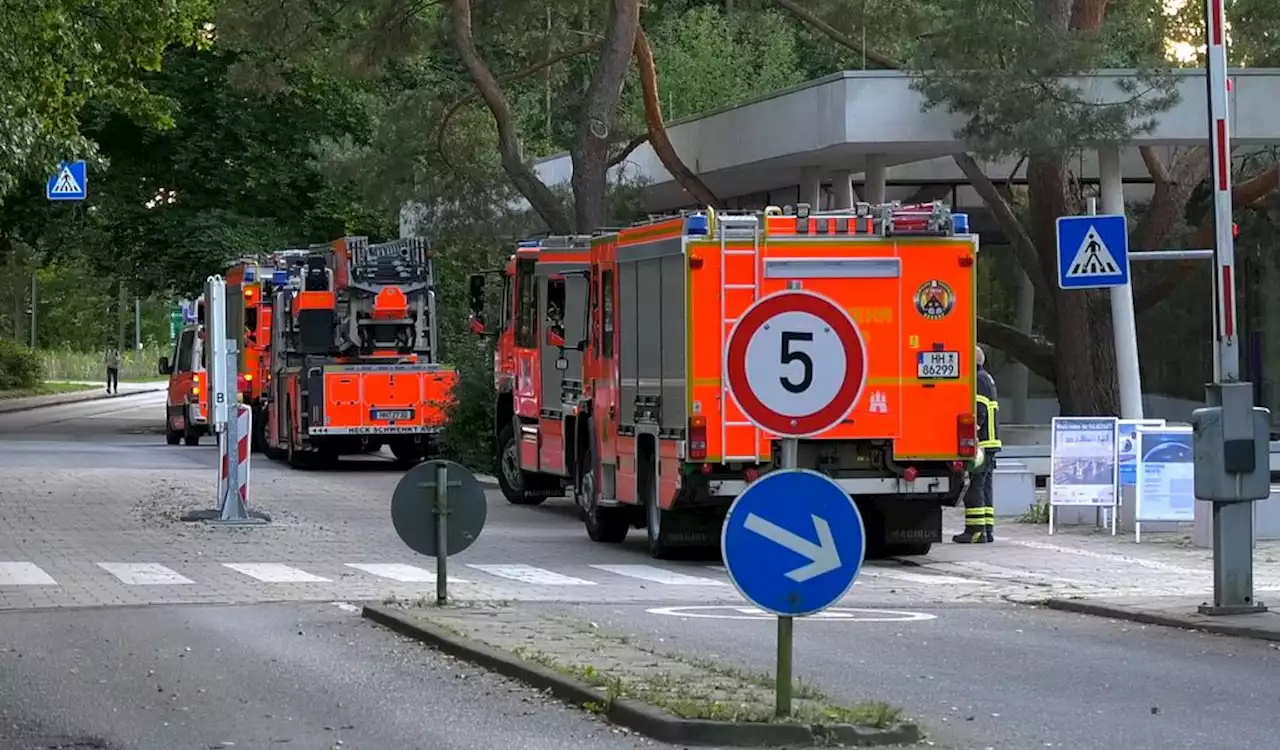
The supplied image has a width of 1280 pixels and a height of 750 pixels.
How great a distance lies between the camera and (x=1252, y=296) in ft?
116

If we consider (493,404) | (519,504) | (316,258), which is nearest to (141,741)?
(519,504)

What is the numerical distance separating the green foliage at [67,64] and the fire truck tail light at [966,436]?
12.6 meters

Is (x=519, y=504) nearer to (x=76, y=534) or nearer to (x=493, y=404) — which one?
(x=493, y=404)

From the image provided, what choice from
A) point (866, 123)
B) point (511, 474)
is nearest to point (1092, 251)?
point (511, 474)

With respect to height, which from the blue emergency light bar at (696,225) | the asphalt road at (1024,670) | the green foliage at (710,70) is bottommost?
the asphalt road at (1024,670)

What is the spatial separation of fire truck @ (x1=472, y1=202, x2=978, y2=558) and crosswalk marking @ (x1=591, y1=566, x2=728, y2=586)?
61 cm

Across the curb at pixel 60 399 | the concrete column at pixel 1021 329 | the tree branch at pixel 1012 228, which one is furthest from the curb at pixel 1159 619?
the curb at pixel 60 399

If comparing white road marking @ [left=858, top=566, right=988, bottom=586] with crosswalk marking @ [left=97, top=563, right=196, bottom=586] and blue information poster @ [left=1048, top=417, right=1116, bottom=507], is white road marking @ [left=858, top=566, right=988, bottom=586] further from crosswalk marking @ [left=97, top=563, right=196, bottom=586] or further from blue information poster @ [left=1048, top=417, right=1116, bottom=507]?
crosswalk marking @ [left=97, top=563, right=196, bottom=586]

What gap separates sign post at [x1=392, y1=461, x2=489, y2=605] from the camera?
46.3 ft

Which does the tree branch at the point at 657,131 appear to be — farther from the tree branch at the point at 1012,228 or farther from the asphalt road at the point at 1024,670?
the asphalt road at the point at 1024,670

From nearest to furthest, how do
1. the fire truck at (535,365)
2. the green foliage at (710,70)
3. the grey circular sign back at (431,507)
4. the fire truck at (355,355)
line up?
the grey circular sign back at (431,507)
the fire truck at (535,365)
the fire truck at (355,355)
the green foliage at (710,70)

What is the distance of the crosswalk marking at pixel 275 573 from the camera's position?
17281 mm

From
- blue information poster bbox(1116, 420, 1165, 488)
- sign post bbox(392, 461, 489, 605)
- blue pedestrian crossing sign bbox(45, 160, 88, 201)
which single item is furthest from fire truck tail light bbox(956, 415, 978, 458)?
blue pedestrian crossing sign bbox(45, 160, 88, 201)

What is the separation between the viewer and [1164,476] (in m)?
21.7
